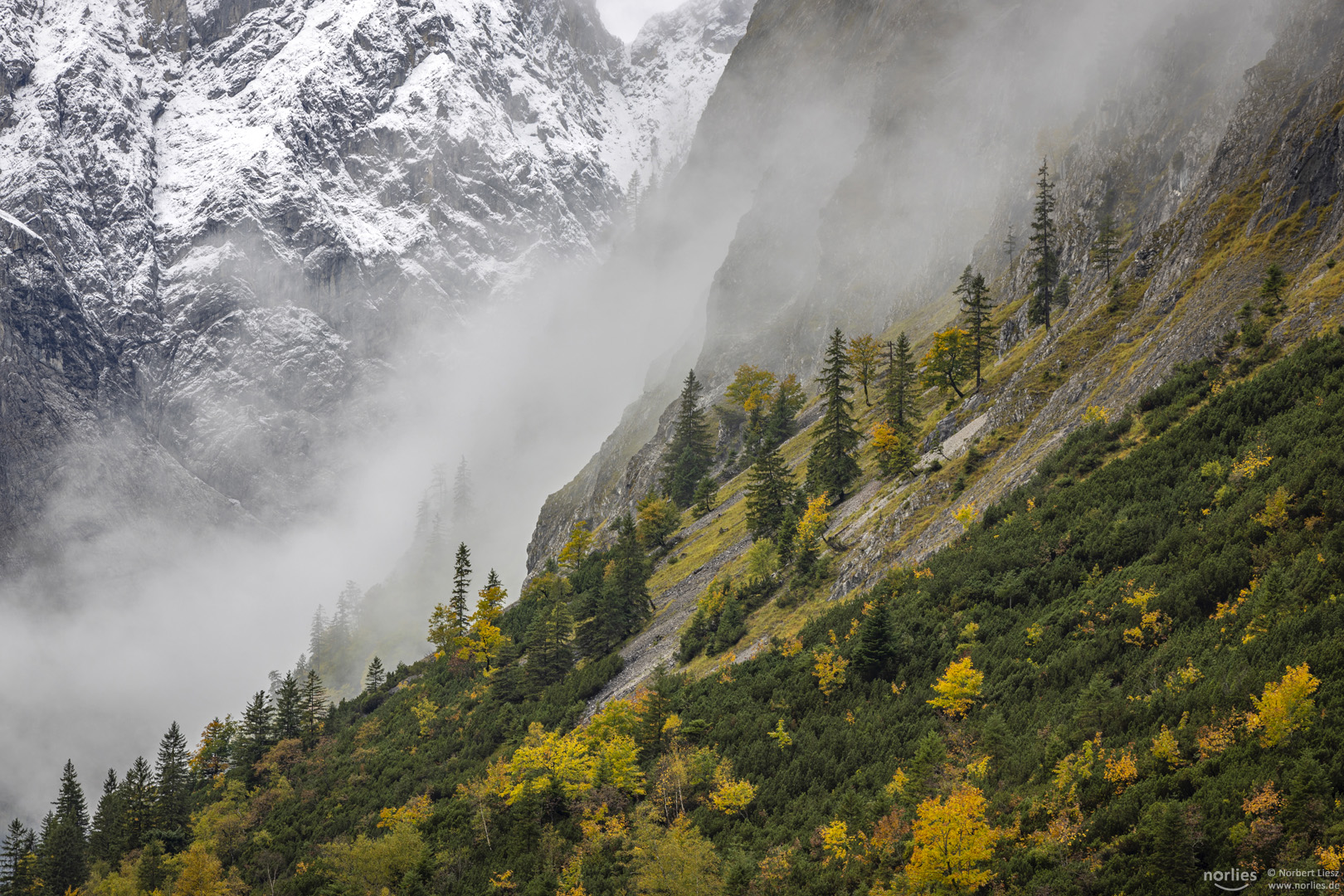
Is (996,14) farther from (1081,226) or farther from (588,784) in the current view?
(588,784)

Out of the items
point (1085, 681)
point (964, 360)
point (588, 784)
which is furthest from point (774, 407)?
point (1085, 681)

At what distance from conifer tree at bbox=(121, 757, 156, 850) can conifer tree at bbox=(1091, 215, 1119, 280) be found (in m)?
98.8

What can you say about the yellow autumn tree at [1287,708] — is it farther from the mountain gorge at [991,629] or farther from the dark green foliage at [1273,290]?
the dark green foliage at [1273,290]

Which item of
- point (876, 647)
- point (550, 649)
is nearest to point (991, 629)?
point (876, 647)

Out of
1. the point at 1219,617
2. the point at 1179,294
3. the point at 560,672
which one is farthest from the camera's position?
the point at 560,672

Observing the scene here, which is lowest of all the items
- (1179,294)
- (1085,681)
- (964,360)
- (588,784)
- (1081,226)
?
(1085,681)

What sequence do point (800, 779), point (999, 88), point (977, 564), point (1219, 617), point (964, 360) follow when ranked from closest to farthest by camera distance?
point (1219, 617) → point (800, 779) → point (977, 564) → point (964, 360) → point (999, 88)

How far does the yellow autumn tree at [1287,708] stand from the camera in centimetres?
1939

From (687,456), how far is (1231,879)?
3695 inches

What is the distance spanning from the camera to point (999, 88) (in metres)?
118

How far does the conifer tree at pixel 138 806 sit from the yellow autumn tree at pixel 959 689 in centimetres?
7021

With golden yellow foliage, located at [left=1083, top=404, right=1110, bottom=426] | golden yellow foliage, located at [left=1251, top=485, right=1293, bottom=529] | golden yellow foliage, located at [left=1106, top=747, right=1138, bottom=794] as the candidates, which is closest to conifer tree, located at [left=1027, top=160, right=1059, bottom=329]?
golden yellow foliage, located at [left=1083, top=404, right=1110, bottom=426]

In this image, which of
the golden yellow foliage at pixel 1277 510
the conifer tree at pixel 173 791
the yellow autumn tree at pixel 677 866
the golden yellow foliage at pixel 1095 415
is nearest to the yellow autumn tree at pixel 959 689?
the yellow autumn tree at pixel 677 866

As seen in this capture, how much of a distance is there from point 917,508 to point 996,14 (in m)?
121
